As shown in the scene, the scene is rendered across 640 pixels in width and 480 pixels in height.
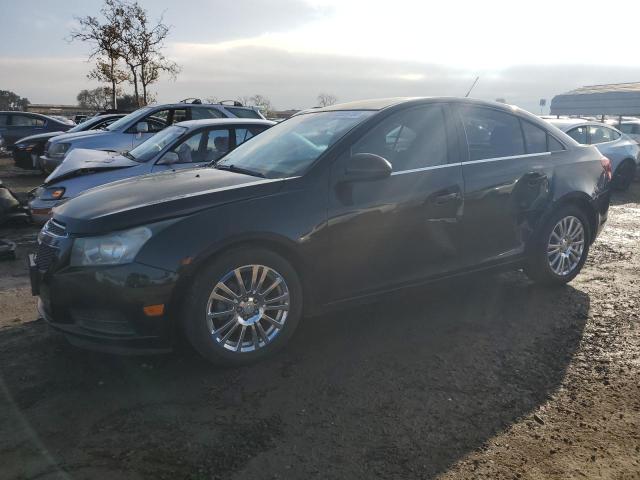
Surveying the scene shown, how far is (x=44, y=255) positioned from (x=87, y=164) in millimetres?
3855

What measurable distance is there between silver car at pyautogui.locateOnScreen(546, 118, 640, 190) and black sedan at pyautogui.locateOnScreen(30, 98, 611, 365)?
6.54 m

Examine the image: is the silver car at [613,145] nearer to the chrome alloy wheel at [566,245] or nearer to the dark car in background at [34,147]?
the chrome alloy wheel at [566,245]

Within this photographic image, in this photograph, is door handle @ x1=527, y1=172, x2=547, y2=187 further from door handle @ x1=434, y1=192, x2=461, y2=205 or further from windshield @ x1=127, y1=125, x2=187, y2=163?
windshield @ x1=127, y1=125, x2=187, y2=163

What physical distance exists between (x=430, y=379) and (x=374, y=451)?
0.85 metres

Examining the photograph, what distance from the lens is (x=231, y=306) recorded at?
3.31 meters

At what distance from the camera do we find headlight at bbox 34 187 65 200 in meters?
6.41

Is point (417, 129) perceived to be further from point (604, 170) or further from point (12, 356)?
point (12, 356)

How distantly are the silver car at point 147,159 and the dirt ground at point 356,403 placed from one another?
8.05 ft

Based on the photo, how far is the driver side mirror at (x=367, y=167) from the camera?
352cm

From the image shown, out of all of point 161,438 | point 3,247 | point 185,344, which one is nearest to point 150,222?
point 185,344

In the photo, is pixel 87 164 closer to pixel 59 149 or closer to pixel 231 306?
pixel 59 149

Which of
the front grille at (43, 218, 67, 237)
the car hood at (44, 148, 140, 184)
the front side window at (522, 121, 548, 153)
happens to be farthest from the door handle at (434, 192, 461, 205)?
the car hood at (44, 148, 140, 184)

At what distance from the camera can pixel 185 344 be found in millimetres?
3242

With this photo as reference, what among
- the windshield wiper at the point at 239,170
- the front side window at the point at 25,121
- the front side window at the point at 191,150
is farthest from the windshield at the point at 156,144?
the front side window at the point at 25,121
